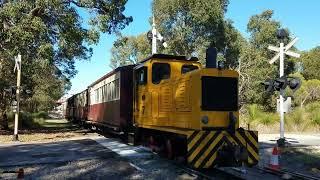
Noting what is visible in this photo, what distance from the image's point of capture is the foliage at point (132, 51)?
212ft

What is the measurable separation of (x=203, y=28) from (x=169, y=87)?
3636 centimetres

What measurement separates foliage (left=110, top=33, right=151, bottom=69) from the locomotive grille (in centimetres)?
4319

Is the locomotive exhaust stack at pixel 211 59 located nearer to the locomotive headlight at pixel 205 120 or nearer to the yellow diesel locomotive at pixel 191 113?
the yellow diesel locomotive at pixel 191 113

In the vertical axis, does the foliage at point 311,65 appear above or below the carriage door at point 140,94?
above

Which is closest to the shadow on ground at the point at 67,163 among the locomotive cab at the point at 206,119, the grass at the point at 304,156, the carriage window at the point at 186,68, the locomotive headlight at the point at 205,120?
the locomotive cab at the point at 206,119

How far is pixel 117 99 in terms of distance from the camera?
790 inches

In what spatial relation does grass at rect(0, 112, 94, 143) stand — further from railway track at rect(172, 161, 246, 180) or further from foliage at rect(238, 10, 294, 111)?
foliage at rect(238, 10, 294, 111)

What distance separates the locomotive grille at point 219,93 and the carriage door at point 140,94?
3.63 meters

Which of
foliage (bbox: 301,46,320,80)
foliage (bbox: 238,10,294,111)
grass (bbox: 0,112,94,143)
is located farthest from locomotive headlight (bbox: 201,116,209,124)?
foliage (bbox: 301,46,320,80)

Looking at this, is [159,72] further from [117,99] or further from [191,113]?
[117,99]

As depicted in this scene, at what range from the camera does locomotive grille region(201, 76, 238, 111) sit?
12.5m

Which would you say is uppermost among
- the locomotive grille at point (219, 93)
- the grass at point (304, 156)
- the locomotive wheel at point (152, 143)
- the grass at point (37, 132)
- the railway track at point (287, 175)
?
the locomotive grille at point (219, 93)

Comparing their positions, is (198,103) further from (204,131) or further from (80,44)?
(80,44)

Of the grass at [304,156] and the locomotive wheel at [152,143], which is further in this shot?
the locomotive wheel at [152,143]
